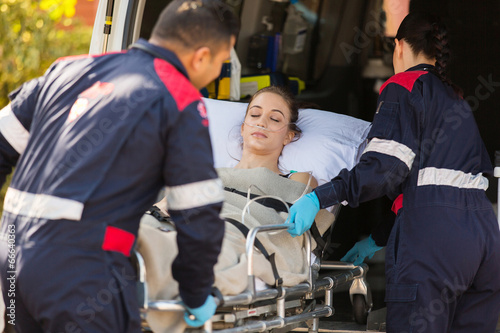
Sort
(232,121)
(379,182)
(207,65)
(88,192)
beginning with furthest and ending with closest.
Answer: (232,121), (379,182), (207,65), (88,192)

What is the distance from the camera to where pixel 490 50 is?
14.7ft

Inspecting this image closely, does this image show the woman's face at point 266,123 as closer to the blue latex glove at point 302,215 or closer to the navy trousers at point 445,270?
the blue latex glove at point 302,215

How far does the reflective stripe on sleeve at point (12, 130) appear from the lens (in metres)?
2.38

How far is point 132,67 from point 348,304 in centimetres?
286

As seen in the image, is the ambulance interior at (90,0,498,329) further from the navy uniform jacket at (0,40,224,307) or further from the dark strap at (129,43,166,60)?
the navy uniform jacket at (0,40,224,307)

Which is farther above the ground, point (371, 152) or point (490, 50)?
point (490, 50)

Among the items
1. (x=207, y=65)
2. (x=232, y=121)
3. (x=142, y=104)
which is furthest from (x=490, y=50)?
(x=142, y=104)

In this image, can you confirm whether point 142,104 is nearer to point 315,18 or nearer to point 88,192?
point 88,192

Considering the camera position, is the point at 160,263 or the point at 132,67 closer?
the point at 132,67

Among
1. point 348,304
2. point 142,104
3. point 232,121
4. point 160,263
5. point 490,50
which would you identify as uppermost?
point 490,50

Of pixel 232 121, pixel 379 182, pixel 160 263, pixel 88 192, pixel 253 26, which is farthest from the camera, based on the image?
pixel 253 26

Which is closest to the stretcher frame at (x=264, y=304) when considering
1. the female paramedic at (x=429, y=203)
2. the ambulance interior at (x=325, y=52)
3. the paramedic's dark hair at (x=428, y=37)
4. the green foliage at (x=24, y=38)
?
the female paramedic at (x=429, y=203)

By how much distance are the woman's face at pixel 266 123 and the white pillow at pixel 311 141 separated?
14cm

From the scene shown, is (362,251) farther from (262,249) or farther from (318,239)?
(262,249)
